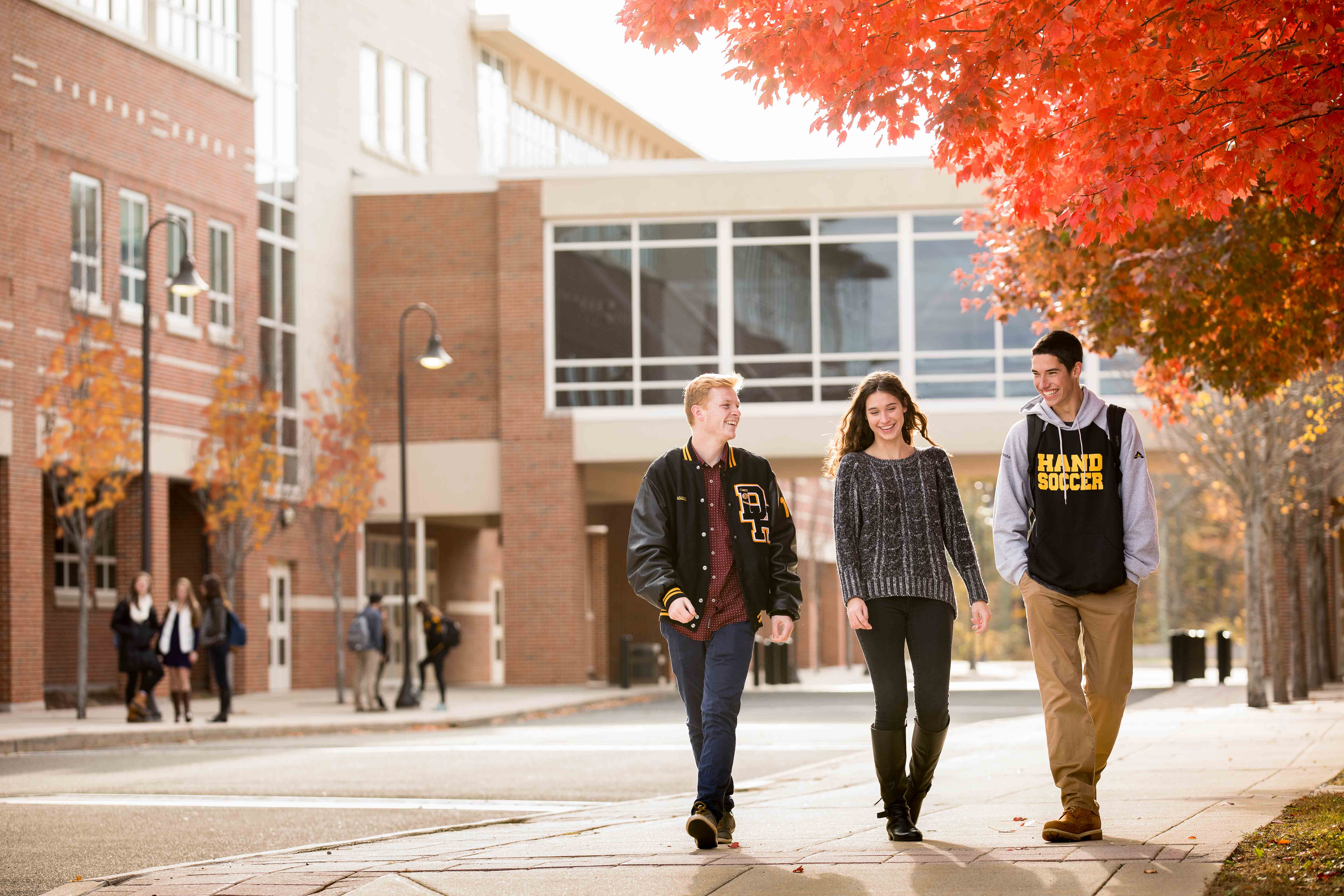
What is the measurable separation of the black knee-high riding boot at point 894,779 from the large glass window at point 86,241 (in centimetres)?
2013

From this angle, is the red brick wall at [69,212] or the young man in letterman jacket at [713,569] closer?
the young man in letterman jacket at [713,569]

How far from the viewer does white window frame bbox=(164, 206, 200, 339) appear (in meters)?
27.5

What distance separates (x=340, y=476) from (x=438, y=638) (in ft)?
15.4

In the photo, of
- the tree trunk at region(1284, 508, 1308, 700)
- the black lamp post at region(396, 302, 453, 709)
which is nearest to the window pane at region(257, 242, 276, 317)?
the black lamp post at region(396, 302, 453, 709)

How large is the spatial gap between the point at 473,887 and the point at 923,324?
1037 inches

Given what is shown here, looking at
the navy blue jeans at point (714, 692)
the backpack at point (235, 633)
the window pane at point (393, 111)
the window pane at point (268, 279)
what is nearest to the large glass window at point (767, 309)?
the window pane at point (268, 279)

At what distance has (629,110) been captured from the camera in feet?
169

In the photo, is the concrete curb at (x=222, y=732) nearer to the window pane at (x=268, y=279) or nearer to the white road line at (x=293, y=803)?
Result: the white road line at (x=293, y=803)

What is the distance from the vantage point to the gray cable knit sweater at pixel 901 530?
698 cm

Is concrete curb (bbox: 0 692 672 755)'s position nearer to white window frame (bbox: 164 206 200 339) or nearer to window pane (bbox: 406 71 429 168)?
white window frame (bbox: 164 206 200 339)

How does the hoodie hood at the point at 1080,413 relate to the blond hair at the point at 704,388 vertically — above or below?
below

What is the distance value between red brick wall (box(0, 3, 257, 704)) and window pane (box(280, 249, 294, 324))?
1335 millimetres

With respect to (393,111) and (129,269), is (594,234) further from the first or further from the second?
(129,269)

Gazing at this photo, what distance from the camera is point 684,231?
Answer: 32188mm
